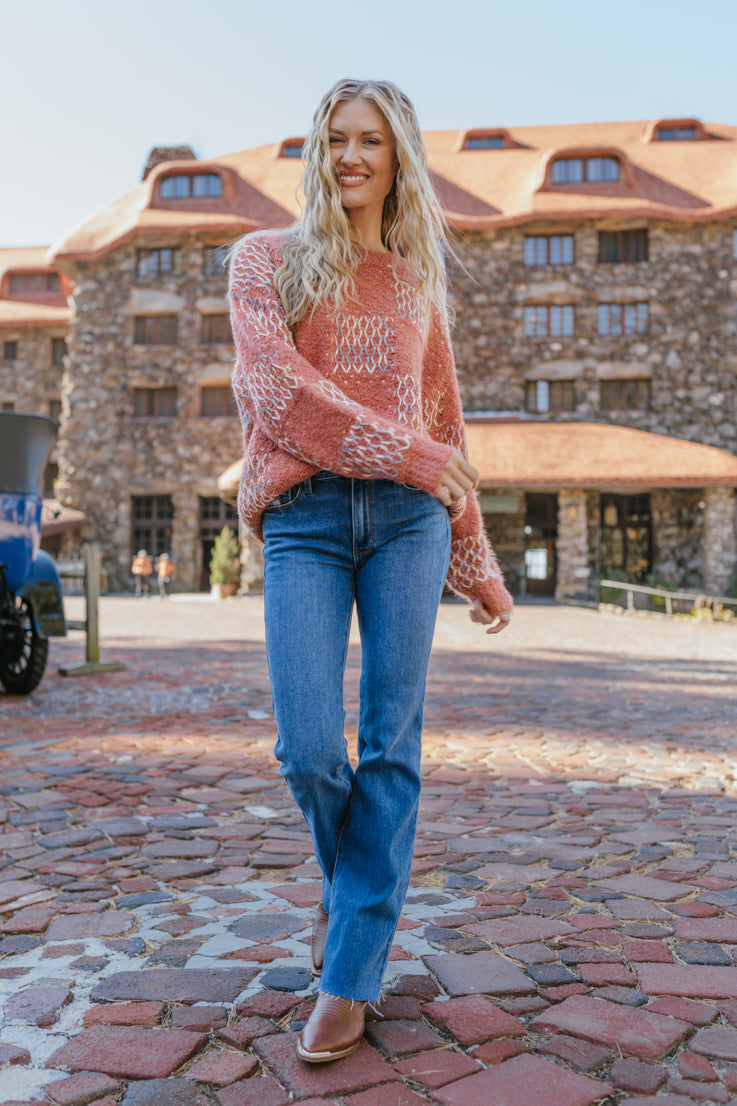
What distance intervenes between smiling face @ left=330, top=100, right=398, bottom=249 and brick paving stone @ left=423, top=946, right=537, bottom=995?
1837 mm

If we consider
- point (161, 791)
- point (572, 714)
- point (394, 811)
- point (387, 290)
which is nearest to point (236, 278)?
point (387, 290)

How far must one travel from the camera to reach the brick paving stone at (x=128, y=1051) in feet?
5.90

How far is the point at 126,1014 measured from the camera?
2.02 metres

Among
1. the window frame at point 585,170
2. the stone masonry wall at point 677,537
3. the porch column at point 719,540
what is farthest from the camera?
→ the window frame at point 585,170

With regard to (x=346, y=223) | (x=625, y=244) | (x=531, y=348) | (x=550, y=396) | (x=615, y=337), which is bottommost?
(x=346, y=223)

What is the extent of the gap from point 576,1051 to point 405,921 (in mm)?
818

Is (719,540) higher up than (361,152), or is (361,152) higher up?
(361,152)

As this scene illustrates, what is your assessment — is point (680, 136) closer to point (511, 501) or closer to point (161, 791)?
point (511, 501)

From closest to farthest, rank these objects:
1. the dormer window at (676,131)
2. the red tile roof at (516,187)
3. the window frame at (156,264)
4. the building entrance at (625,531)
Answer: the building entrance at (625,531), the red tile roof at (516,187), the window frame at (156,264), the dormer window at (676,131)

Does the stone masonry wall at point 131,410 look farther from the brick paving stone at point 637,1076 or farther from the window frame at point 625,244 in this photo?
the brick paving stone at point 637,1076

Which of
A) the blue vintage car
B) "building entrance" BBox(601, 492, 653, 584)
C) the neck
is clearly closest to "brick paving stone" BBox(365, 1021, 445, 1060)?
the neck

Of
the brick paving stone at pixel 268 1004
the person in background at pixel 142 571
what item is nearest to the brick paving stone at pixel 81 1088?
the brick paving stone at pixel 268 1004

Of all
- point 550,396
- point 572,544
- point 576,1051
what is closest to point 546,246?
point 550,396

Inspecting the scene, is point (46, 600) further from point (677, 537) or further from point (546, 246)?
point (546, 246)
